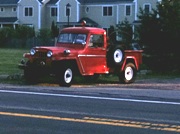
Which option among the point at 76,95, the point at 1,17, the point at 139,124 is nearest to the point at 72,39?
the point at 76,95

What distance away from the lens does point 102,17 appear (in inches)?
3334

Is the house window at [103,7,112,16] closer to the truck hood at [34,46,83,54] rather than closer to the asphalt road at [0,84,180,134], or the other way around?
the truck hood at [34,46,83,54]

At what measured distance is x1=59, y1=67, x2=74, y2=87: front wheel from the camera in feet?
72.1

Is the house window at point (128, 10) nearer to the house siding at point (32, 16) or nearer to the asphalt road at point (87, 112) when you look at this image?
the house siding at point (32, 16)

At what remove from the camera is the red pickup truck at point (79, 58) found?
Result: 72.3ft

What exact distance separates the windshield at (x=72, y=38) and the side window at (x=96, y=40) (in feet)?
1.12

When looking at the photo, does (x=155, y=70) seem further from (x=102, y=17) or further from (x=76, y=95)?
(x=102, y=17)

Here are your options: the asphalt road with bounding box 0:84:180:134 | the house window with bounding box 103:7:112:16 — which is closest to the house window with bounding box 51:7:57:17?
the house window with bounding box 103:7:112:16

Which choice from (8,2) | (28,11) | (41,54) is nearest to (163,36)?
(41,54)

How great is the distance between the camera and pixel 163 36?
3156cm

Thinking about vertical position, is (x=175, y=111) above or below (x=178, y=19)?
below

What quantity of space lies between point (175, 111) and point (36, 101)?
3.83 m

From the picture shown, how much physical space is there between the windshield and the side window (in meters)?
0.34

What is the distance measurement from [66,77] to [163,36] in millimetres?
10751
